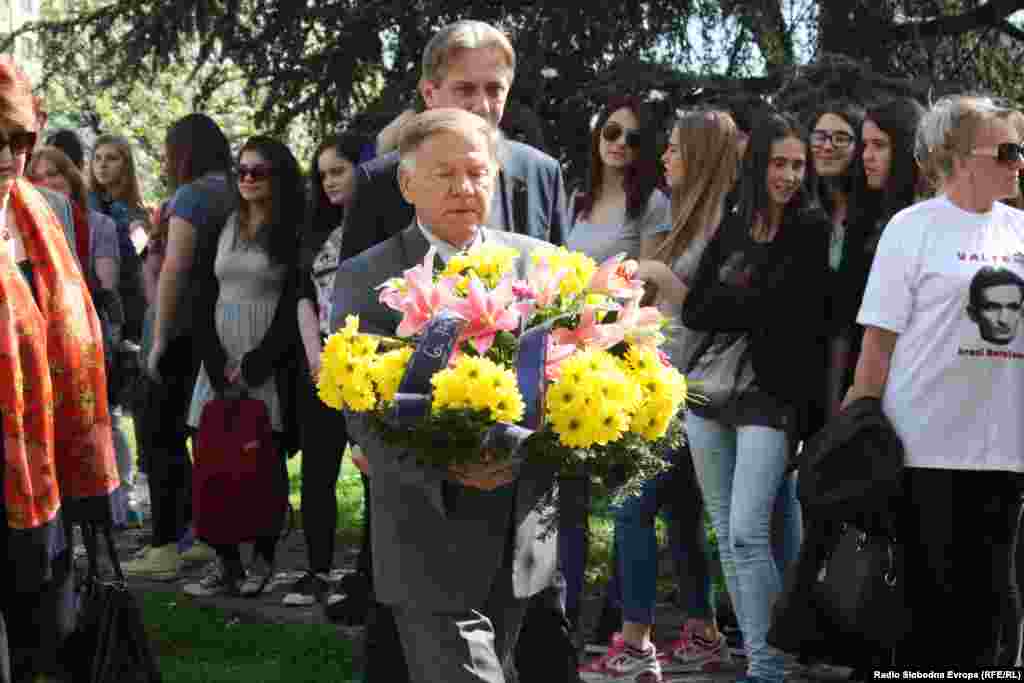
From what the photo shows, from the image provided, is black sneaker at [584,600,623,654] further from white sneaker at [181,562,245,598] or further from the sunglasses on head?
the sunglasses on head

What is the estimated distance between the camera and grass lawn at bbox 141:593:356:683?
255 inches

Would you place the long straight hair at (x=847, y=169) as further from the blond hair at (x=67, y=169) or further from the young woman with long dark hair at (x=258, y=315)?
the blond hair at (x=67, y=169)

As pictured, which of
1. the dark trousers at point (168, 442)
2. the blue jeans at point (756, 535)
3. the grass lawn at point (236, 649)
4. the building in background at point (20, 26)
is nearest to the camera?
the blue jeans at point (756, 535)

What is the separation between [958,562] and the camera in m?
5.16

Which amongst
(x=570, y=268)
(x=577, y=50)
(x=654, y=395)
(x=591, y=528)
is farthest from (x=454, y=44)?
(x=591, y=528)

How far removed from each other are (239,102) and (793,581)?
6574 mm

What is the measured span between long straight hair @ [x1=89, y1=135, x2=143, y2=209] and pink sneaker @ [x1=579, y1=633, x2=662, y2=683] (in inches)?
186

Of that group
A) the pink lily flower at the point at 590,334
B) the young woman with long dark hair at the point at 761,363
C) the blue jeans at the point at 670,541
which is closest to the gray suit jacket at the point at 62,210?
the pink lily flower at the point at 590,334

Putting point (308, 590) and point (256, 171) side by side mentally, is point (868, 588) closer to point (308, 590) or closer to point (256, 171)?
point (308, 590)

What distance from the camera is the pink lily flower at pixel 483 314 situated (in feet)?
12.8

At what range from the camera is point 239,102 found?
10945mm

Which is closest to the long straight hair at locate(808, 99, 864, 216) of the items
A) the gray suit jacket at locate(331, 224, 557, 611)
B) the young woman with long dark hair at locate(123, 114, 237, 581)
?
the gray suit jacket at locate(331, 224, 557, 611)

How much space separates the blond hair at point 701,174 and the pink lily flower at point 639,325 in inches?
94.7

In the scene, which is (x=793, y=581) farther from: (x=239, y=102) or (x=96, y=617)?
(x=239, y=102)
